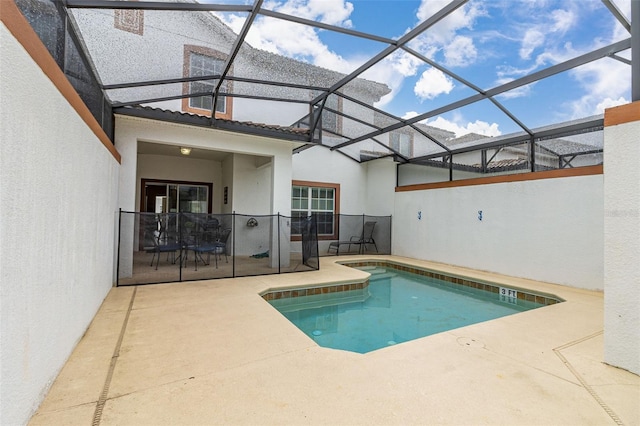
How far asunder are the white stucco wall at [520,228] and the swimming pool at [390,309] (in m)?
1.06

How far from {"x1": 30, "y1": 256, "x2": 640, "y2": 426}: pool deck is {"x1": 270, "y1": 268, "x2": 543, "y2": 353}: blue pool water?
795 mm

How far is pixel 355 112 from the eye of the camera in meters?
6.87

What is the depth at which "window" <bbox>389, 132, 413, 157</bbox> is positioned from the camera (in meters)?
8.39

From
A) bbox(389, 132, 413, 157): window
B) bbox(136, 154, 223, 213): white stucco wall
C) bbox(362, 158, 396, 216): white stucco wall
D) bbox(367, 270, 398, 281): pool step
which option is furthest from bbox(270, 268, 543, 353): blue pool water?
bbox(136, 154, 223, 213): white stucco wall

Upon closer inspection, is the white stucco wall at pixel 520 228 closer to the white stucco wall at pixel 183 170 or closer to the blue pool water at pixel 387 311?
the blue pool water at pixel 387 311

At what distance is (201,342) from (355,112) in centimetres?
573

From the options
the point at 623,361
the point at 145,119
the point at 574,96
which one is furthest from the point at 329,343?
the point at 574,96

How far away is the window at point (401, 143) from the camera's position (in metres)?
8.39

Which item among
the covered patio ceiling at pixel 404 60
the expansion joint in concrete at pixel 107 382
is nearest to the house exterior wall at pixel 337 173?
the covered patio ceiling at pixel 404 60

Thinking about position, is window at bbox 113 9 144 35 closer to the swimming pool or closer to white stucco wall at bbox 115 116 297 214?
white stucco wall at bbox 115 116 297 214

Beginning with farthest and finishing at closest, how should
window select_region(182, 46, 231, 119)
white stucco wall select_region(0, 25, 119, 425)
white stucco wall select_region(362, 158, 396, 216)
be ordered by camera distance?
1. white stucco wall select_region(362, 158, 396, 216)
2. window select_region(182, 46, 231, 119)
3. white stucco wall select_region(0, 25, 119, 425)

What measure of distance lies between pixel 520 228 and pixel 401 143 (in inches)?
151

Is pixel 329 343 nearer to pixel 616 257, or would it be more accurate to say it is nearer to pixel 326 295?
pixel 326 295

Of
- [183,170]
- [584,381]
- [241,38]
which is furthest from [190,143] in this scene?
[584,381]
